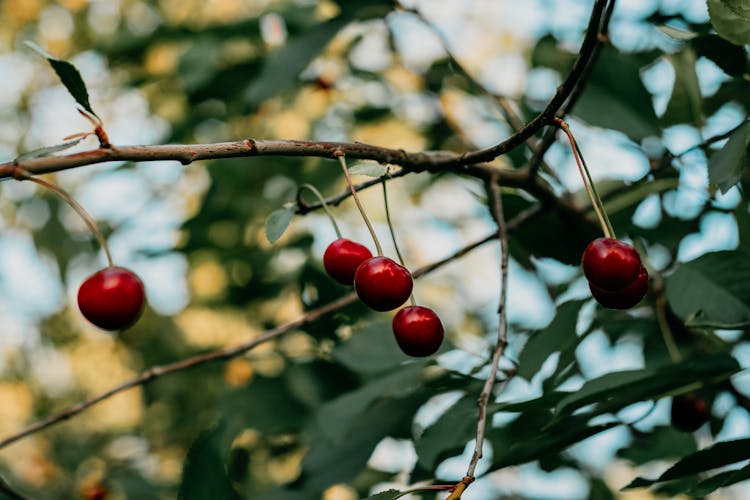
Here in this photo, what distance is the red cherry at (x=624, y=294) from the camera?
101 cm

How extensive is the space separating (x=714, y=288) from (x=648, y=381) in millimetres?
295

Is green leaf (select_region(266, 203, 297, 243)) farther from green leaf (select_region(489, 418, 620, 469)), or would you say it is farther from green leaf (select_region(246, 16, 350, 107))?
green leaf (select_region(246, 16, 350, 107))

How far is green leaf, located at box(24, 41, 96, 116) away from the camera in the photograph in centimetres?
87

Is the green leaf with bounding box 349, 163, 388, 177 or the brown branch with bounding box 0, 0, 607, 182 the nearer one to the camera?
the brown branch with bounding box 0, 0, 607, 182

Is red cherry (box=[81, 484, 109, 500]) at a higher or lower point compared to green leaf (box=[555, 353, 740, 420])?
higher

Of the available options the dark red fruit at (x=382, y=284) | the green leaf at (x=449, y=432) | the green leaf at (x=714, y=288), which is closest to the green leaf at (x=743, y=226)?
the green leaf at (x=714, y=288)

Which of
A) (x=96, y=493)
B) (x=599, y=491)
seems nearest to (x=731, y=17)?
(x=599, y=491)

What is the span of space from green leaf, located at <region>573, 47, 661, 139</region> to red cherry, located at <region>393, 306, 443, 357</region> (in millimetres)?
696

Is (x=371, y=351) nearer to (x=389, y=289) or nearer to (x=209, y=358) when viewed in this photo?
(x=209, y=358)

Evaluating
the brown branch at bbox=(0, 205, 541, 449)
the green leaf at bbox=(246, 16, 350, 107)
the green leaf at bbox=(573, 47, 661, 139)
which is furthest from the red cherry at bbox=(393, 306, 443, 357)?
the green leaf at bbox=(246, 16, 350, 107)

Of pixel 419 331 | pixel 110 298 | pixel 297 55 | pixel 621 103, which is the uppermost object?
pixel 297 55

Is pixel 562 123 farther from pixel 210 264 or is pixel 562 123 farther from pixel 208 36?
pixel 210 264

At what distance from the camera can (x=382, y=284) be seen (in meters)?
1.04

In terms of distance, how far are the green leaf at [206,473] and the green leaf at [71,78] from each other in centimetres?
77
